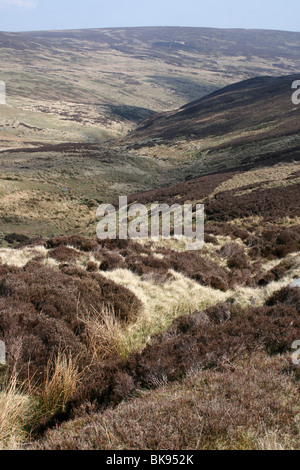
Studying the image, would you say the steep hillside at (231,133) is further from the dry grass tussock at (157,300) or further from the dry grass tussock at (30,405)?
the dry grass tussock at (30,405)

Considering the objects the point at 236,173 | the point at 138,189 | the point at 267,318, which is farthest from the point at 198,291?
the point at 138,189

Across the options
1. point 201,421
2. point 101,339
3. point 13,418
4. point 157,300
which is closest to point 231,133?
point 157,300

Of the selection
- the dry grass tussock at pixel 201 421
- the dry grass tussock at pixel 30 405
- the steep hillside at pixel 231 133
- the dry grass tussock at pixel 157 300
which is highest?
the steep hillside at pixel 231 133

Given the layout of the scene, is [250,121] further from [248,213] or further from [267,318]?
[267,318]

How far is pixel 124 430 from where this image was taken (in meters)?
3.45

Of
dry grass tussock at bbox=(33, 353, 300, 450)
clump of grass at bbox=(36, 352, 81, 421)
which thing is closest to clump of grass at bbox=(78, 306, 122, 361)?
clump of grass at bbox=(36, 352, 81, 421)

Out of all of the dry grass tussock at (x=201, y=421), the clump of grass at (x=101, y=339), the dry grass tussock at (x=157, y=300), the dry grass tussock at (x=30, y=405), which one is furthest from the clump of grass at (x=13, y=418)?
the dry grass tussock at (x=157, y=300)

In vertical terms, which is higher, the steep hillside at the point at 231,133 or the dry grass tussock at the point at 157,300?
the steep hillside at the point at 231,133

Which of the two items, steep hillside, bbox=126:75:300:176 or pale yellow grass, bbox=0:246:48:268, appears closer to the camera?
pale yellow grass, bbox=0:246:48:268

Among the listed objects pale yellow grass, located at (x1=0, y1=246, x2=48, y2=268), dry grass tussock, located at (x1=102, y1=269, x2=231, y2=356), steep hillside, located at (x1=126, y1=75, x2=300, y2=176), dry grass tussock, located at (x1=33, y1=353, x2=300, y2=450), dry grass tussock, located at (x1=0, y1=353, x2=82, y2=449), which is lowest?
dry grass tussock, located at (x1=102, y1=269, x2=231, y2=356)

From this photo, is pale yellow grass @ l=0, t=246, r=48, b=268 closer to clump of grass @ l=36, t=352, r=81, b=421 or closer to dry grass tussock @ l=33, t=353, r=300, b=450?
clump of grass @ l=36, t=352, r=81, b=421

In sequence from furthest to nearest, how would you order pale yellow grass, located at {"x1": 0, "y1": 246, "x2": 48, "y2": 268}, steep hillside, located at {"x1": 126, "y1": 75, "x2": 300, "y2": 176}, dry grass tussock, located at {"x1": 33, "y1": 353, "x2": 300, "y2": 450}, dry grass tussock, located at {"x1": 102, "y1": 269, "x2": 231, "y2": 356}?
steep hillside, located at {"x1": 126, "y1": 75, "x2": 300, "y2": 176} < pale yellow grass, located at {"x1": 0, "y1": 246, "x2": 48, "y2": 268} < dry grass tussock, located at {"x1": 102, "y1": 269, "x2": 231, "y2": 356} < dry grass tussock, located at {"x1": 33, "y1": 353, "x2": 300, "y2": 450}

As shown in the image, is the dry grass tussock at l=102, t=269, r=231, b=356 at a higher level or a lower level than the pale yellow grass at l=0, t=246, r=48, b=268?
lower
